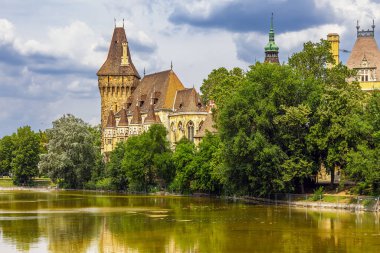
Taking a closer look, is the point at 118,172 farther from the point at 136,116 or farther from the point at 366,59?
the point at 366,59

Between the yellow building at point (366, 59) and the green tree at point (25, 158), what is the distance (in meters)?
63.5

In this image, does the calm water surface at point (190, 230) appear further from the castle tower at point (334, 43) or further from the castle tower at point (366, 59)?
the castle tower at point (334, 43)

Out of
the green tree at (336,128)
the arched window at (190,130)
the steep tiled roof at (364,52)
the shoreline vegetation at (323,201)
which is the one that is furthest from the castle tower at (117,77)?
the green tree at (336,128)

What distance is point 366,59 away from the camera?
95.4 metres

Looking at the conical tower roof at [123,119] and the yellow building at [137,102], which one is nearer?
the yellow building at [137,102]

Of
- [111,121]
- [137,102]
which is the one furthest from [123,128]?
[137,102]

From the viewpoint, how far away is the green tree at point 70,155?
111m

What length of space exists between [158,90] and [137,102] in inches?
261

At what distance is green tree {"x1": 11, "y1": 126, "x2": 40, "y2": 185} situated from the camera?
131250mm

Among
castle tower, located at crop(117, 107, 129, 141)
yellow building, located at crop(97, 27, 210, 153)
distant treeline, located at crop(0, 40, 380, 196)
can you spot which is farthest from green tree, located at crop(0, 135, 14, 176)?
distant treeline, located at crop(0, 40, 380, 196)

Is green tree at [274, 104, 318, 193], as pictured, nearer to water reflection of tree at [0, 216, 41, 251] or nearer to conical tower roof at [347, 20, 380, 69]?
water reflection of tree at [0, 216, 41, 251]

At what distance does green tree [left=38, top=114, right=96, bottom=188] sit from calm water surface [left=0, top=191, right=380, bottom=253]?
48.6 metres

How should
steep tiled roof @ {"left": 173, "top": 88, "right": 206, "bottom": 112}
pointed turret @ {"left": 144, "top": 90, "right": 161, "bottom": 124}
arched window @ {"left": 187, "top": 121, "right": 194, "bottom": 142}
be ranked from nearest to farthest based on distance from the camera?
arched window @ {"left": 187, "top": 121, "right": 194, "bottom": 142}
steep tiled roof @ {"left": 173, "top": 88, "right": 206, "bottom": 112}
pointed turret @ {"left": 144, "top": 90, "right": 161, "bottom": 124}

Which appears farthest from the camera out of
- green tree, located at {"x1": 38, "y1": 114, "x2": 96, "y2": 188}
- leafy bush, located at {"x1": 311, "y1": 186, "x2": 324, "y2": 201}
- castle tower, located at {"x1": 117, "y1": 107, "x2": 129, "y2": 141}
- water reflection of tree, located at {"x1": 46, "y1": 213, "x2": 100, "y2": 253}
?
castle tower, located at {"x1": 117, "y1": 107, "x2": 129, "y2": 141}
